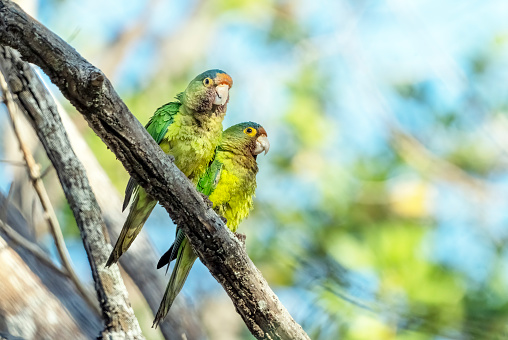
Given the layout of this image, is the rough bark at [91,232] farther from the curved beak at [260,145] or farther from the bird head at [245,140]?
the curved beak at [260,145]

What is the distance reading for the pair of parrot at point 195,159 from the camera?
282 centimetres

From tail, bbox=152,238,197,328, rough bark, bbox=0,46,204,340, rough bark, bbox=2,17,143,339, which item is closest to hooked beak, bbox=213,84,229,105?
tail, bbox=152,238,197,328

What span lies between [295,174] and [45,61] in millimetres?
6360

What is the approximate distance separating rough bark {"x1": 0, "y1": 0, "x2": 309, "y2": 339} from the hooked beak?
533 millimetres

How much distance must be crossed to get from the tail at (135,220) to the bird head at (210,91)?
0.58 meters

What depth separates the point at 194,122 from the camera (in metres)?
3.07

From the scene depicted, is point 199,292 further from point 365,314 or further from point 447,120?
point 447,120

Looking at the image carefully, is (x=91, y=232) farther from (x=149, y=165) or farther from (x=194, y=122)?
(x=149, y=165)

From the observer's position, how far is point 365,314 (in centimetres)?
467

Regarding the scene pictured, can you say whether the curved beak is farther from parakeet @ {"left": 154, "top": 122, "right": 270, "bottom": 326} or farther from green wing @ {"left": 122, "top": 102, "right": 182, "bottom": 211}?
green wing @ {"left": 122, "top": 102, "right": 182, "bottom": 211}

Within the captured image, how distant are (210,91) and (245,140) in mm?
859

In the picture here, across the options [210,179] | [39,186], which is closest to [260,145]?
[210,179]

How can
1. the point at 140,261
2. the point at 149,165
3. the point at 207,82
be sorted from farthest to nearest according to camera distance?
the point at 140,261 < the point at 207,82 < the point at 149,165

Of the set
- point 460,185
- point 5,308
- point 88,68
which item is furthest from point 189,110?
point 460,185
